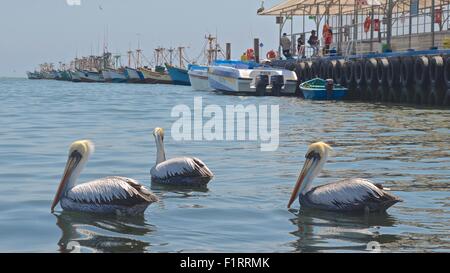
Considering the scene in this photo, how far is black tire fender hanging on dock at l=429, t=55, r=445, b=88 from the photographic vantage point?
31578 millimetres

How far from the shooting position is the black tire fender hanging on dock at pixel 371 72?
37.9 m

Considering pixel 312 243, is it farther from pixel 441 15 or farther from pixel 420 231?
pixel 441 15

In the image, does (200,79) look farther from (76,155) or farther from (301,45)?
(76,155)

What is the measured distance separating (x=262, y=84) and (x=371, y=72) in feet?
23.5

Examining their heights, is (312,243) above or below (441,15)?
below

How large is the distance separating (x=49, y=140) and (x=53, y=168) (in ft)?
16.6

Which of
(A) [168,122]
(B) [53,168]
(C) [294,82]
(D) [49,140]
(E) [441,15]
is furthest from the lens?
(C) [294,82]

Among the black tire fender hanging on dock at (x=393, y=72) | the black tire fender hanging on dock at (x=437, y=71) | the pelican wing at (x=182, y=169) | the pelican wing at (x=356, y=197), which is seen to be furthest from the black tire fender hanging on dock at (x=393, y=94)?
the pelican wing at (x=356, y=197)

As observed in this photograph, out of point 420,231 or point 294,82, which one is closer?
point 420,231

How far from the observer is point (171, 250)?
320 inches

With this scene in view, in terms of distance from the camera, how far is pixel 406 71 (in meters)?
34.6
